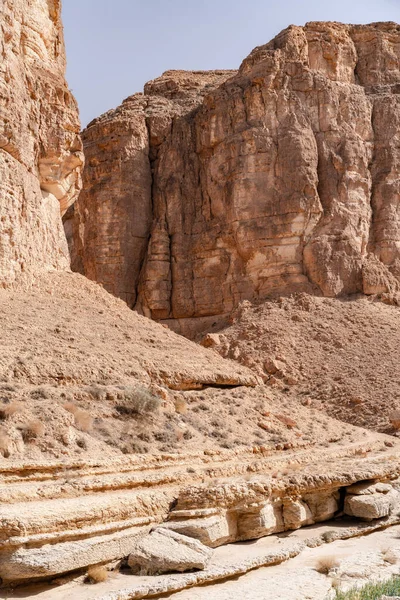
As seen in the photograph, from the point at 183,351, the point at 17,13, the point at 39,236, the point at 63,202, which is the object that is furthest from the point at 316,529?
the point at 17,13

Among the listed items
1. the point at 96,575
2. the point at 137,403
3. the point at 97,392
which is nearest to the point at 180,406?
the point at 137,403

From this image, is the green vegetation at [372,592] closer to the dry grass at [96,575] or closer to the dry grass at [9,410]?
the dry grass at [96,575]

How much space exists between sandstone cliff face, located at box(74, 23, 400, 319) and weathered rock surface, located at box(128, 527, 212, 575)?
2321 centimetres

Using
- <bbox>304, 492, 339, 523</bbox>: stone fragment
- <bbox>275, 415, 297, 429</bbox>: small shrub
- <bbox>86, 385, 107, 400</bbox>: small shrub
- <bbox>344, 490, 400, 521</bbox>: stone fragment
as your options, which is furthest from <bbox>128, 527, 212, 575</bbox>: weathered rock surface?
<bbox>275, 415, 297, 429</bbox>: small shrub

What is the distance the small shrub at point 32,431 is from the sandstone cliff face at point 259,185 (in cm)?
2251

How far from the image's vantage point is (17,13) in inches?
1023

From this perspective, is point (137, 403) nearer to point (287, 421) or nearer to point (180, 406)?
point (180, 406)

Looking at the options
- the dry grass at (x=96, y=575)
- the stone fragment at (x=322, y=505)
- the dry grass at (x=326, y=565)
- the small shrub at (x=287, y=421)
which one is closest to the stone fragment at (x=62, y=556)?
the dry grass at (x=96, y=575)

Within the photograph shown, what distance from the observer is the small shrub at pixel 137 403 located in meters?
17.0

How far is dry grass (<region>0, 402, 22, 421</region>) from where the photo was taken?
1378cm

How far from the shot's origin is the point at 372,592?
1155 cm

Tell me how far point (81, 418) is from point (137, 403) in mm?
2169

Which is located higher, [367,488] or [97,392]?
[97,392]

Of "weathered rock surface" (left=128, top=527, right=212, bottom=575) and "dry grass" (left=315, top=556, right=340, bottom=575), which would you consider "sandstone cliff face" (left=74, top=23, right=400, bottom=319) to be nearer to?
"dry grass" (left=315, top=556, right=340, bottom=575)
